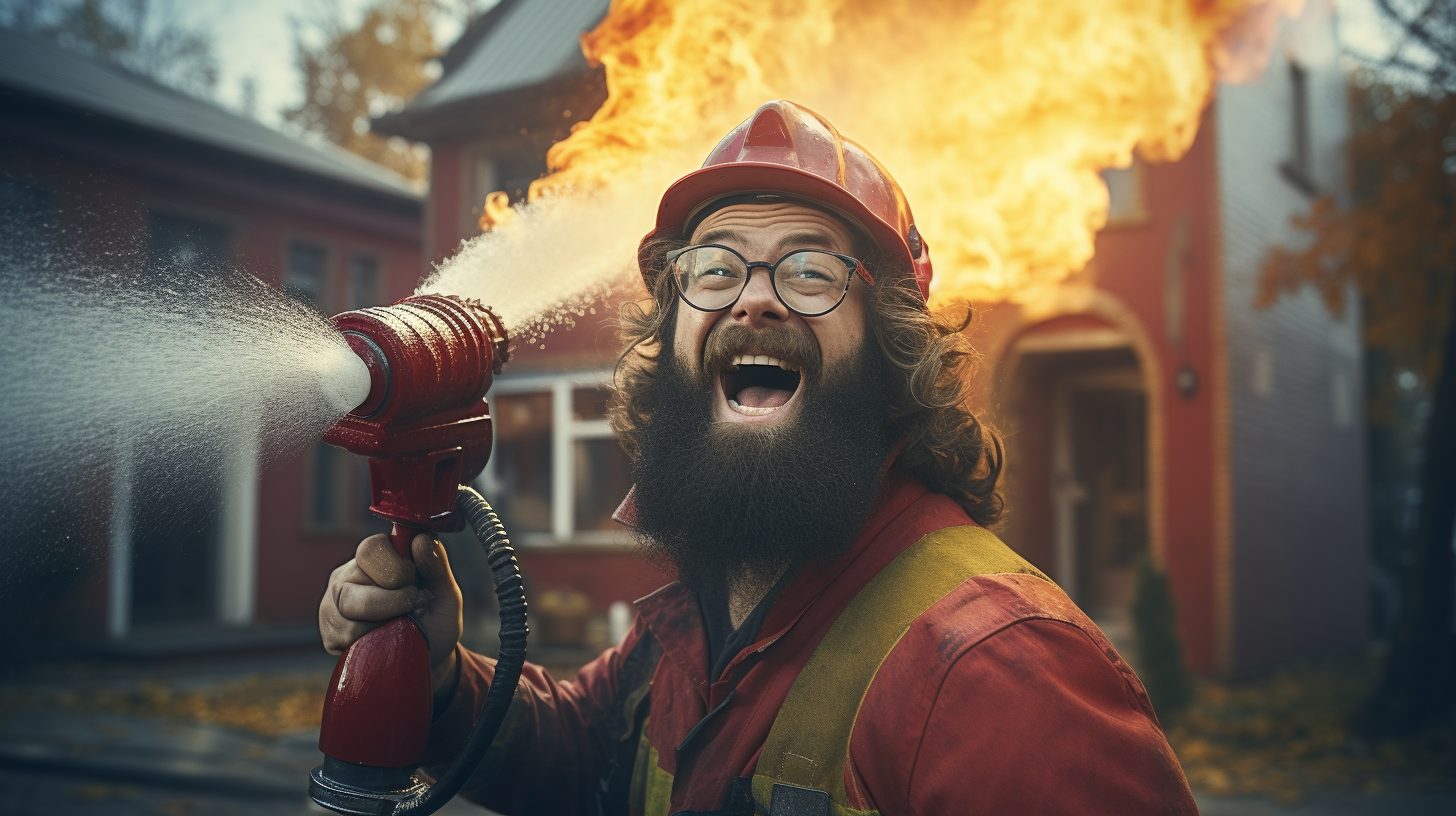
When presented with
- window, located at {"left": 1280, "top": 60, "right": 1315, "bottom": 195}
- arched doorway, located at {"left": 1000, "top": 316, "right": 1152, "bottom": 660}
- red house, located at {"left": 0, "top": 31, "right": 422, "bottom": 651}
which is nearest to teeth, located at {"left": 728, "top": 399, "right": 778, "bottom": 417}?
red house, located at {"left": 0, "top": 31, "right": 422, "bottom": 651}

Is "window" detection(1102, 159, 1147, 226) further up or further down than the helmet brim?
further up

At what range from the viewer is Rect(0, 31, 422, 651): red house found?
12984mm

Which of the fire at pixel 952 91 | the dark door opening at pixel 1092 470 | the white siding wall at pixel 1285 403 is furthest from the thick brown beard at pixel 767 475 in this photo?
the dark door opening at pixel 1092 470

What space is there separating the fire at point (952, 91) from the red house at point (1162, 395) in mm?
5385

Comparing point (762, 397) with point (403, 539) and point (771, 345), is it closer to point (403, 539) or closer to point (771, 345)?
point (771, 345)

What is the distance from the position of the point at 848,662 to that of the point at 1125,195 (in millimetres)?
10648

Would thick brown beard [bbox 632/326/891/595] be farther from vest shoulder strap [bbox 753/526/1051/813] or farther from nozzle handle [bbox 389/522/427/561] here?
nozzle handle [bbox 389/522/427/561]

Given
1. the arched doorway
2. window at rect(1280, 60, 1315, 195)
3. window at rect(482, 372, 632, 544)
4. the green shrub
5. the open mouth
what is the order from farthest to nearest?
window at rect(482, 372, 632, 544)
window at rect(1280, 60, 1315, 195)
the arched doorway
the green shrub
the open mouth

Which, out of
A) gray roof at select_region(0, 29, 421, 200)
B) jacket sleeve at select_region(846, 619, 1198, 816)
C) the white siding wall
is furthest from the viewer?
gray roof at select_region(0, 29, 421, 200)

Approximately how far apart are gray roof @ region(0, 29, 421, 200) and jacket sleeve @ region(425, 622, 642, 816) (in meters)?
12.6

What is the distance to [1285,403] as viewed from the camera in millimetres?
12438

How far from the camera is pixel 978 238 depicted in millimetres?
3602

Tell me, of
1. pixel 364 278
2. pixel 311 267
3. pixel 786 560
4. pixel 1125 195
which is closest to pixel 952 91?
pixel 786 560

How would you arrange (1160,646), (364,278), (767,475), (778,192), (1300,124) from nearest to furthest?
(767,475) → (778,192) → (1160,646) → (1300,124) → (364,278)
